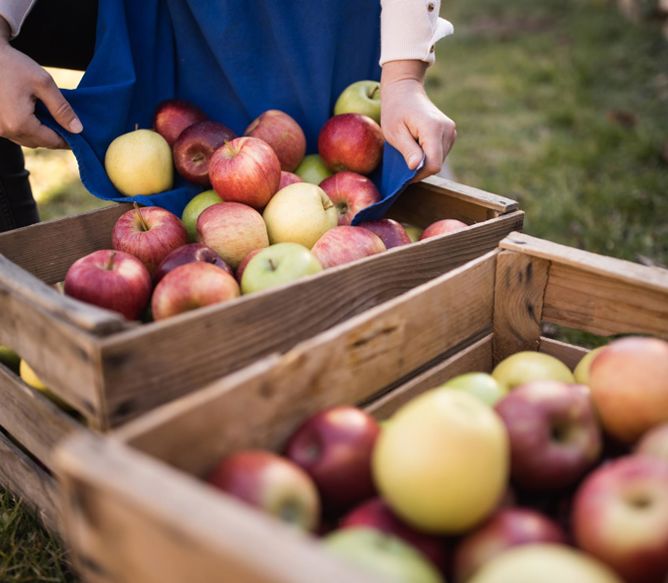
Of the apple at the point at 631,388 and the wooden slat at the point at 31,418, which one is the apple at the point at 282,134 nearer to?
the wooden slat at the point at 31,418

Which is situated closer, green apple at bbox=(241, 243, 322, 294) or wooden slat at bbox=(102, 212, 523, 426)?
wooden slat at bbox=(102, 212, 523, 426)

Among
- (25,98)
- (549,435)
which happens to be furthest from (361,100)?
(549,435)

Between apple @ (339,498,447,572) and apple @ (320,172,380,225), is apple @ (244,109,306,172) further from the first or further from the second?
apple @ (339,498,447,572)

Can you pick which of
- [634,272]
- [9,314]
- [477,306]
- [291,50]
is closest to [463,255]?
[477,306]

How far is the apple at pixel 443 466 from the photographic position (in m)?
0.94

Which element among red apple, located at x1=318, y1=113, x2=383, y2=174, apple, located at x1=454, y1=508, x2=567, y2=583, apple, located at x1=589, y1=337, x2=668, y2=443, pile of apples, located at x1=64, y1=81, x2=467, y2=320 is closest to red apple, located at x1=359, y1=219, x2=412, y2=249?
pile of apples, located at x1=64, y1=81, x2=467, y2=320

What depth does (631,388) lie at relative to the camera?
1.20 meters

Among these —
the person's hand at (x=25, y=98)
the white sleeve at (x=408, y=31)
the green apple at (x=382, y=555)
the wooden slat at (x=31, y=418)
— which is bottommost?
the wooden slat at (x=31, y=418)

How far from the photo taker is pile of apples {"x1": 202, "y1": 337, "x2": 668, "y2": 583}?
91cm

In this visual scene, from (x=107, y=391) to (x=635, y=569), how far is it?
30.9 inches

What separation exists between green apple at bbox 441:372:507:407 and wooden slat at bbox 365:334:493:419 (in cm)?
10

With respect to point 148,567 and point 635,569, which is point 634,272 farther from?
point 148,567

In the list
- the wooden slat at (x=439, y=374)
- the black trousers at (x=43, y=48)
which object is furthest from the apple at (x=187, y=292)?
the black trousers at (x=43, y=48)

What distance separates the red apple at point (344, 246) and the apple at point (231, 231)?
160 mm
